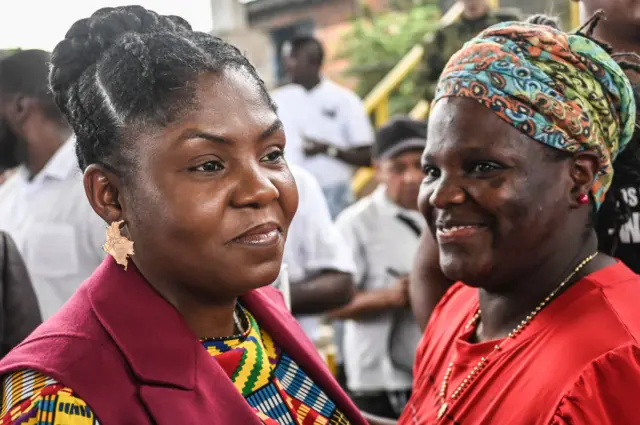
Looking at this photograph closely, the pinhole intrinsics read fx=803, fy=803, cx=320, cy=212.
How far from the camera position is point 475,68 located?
2018 mm

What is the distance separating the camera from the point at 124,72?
1.68 m

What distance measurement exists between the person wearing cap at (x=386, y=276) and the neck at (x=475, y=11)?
2.79 m

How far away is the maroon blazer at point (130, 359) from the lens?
1558 millimetres

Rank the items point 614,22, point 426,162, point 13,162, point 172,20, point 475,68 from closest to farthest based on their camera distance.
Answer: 1. point 172,20
2. point 475,68
3. point 426,162
4. point 614,22
5. point 13,162

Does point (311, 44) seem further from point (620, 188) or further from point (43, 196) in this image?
point (620, 188)

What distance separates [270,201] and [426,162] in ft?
1.99

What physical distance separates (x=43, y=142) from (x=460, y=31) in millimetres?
4507

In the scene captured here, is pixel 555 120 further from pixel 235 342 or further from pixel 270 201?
pixel 235 342

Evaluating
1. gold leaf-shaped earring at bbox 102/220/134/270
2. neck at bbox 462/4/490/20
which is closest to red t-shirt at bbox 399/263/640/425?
gold leaf-shaped earring at bbox 102/220/134/270

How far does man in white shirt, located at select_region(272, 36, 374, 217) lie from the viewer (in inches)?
289

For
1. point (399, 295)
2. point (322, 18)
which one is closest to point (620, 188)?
point (399, 295)

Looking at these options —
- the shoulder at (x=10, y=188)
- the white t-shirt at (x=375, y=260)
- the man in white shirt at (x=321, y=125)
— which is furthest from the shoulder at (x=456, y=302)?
the man in white shirt at (x=321, y=125)

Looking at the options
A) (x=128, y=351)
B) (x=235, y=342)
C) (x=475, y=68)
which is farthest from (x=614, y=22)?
(x=128, y=351)

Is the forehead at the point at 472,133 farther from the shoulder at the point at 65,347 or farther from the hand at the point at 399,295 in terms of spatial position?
the hand at the point at 399,295
